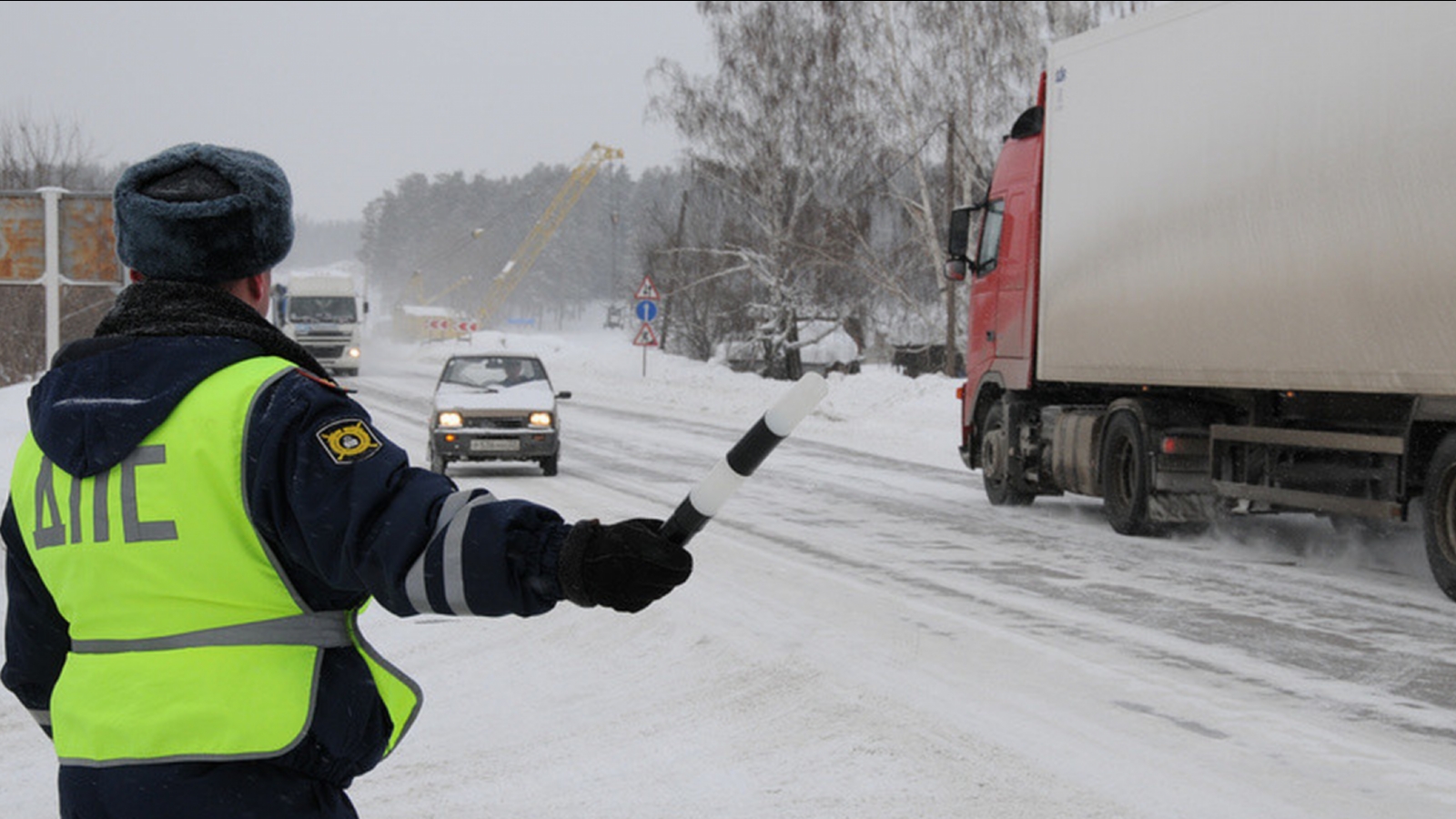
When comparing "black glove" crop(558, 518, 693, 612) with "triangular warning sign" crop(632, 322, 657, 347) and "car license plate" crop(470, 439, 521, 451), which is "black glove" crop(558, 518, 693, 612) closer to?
"car license plate" crop(470, 439, 521, 451)

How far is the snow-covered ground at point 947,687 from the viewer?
5.29 meters

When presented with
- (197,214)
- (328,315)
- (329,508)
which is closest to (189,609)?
(329,508)

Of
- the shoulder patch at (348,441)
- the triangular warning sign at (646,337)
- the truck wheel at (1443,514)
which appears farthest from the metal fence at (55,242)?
the triangular warning sign at (646,337)

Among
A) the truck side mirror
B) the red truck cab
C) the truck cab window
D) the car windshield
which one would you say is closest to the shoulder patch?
the red truck cab

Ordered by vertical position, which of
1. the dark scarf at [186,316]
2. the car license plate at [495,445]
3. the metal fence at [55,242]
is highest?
the metal fence at [55,242]

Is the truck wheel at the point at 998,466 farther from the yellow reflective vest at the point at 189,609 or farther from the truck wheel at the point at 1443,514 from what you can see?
the yellow reflective vest at the point at 189,609

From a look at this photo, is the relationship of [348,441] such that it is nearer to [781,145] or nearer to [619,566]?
[619,566]

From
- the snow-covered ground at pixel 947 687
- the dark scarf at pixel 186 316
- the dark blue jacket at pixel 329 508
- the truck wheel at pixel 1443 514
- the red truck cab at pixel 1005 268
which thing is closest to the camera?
the dark blue jacket at pixel 329 508

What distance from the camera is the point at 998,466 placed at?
49.3 feet

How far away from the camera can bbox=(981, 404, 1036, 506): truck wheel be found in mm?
14922

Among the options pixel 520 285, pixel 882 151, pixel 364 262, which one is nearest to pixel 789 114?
pixel 882 151

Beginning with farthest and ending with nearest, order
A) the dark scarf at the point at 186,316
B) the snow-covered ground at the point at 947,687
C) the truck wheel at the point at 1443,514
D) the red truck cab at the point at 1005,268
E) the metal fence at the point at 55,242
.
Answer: the metal fence at the point at 55,242 < the red truck cab at the point at 1005,268 < the truck wheel at the point at 1443,514 < the snow-covered ground at the point at 947,687 < the dark scarf at the point at 186,316

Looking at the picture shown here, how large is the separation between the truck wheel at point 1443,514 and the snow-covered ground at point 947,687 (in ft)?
0.59

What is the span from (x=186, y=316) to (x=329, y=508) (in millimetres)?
386
